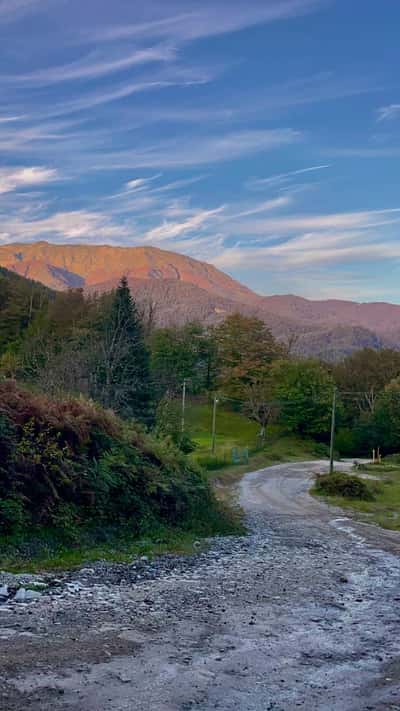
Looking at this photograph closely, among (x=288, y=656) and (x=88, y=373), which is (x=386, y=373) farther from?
(x=288, y=656)

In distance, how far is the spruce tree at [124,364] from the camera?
4928 centimetres

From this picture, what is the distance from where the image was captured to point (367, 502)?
105 ft

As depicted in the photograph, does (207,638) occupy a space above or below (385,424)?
above

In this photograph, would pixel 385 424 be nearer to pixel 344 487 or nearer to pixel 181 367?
pixel 181 367

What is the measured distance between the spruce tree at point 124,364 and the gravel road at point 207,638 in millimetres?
33717

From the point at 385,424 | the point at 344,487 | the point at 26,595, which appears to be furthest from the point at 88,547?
the point at 385,424

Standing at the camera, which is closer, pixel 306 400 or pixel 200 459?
pixel 200 459

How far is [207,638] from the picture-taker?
8.45 metres

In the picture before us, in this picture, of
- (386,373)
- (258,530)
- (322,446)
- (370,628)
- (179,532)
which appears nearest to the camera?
(370,628)

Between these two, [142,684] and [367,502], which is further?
[367,502]

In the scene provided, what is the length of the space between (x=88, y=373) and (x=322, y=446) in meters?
34.6

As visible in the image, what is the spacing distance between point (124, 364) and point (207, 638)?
44.7m

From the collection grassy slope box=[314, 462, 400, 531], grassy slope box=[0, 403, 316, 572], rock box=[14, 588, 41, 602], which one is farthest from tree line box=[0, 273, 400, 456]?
rock box=[14, 588, 41, 602]

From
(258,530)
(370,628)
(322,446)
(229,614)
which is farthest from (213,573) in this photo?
(322,446)
